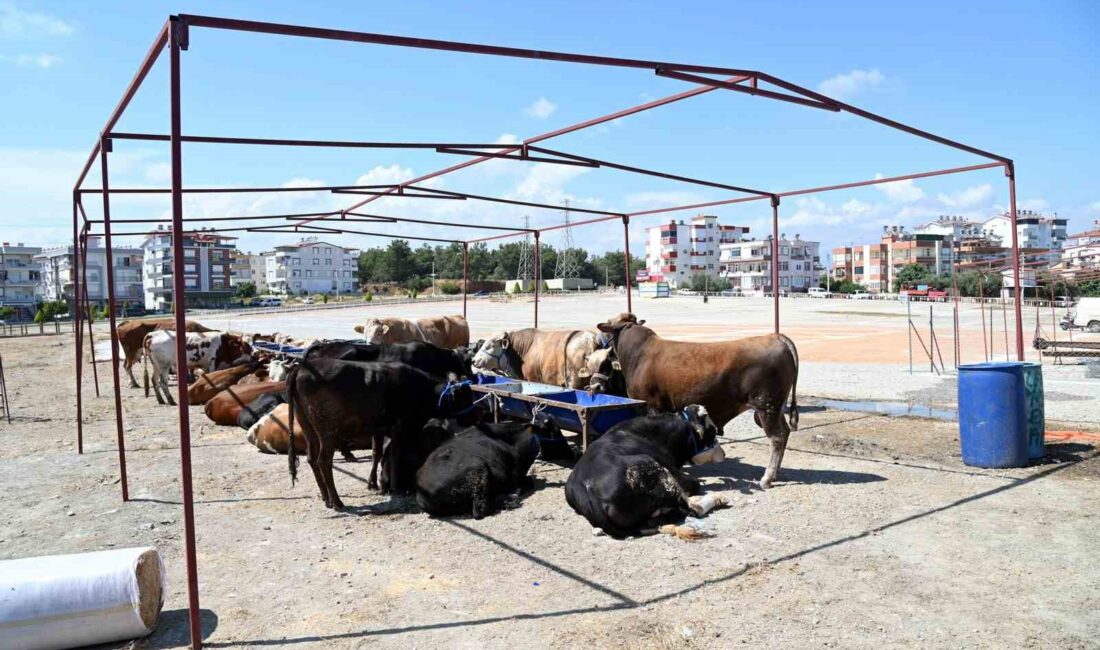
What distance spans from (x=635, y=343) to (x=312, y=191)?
4926mm

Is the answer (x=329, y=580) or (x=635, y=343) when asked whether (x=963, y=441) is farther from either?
(x=329, y=580)

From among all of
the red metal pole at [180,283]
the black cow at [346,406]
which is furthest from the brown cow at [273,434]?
the red metal pole at [180,283]

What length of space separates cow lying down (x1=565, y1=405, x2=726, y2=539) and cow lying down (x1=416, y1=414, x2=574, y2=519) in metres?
0.76

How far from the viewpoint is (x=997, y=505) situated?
7168 millimetres

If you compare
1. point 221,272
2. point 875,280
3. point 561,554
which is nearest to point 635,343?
point 561,554

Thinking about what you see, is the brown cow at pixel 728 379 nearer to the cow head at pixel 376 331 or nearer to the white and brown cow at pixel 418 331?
the white and brown cow at pixel 418 331

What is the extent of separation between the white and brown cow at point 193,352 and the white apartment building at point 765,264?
114802 mm

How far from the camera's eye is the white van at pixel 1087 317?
32.6 m

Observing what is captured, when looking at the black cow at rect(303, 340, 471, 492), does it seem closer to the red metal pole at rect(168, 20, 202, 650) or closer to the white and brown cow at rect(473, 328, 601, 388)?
the white and brown cow at rect(473, 328, 601, 388)

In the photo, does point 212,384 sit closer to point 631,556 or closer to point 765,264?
point 631,556

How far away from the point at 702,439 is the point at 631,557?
7.88 feet

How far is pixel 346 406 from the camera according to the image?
785 cm

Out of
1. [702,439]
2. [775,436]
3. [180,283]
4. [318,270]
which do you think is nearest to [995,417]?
[775,436]

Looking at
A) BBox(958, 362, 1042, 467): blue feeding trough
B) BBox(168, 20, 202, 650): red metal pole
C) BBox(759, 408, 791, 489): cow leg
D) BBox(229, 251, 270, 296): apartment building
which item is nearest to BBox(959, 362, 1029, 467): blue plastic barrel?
BBox(958, 362, 1042, 467): blue feeding trough
